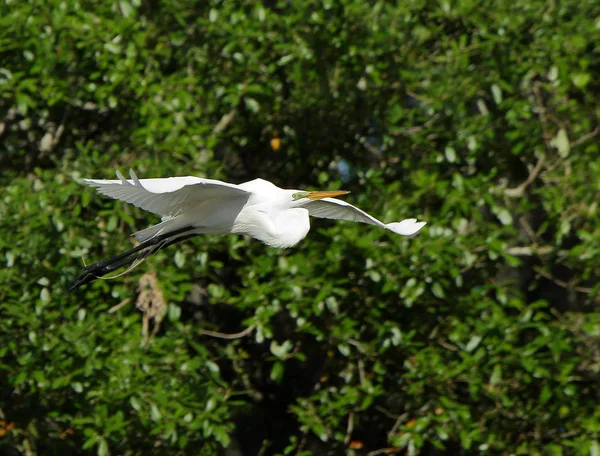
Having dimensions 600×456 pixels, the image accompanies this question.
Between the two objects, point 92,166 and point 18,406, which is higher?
point 92,166

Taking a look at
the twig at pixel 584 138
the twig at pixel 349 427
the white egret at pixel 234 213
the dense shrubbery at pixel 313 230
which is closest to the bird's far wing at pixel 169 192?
the white egret at pixel 234 213

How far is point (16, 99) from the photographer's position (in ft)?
18.2

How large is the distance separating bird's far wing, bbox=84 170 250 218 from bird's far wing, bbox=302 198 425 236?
0.50m

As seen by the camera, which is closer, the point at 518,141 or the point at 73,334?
the point at 73,334

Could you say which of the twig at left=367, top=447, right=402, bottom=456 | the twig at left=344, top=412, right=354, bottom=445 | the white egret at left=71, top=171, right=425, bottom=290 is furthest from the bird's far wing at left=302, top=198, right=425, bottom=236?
the twig at left=367, top=447, right=402, bottom=456

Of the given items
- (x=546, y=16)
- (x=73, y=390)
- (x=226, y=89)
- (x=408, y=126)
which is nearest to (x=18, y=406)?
(x=73, y=390)

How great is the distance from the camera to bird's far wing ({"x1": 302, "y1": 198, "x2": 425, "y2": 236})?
466cm

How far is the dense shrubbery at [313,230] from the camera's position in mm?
5309

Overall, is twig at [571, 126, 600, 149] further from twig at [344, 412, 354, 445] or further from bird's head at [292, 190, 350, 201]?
bird's head at [292, 190, 350, 201]

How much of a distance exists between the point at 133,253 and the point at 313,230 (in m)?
1.22

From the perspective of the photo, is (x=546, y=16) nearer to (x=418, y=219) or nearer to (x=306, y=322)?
(x=418, y=219)

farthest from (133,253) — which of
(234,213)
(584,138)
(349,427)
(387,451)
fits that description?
(584,138)

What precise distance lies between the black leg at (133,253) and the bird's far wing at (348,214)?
→ 1.78 ft

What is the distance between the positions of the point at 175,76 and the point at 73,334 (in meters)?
1.42
